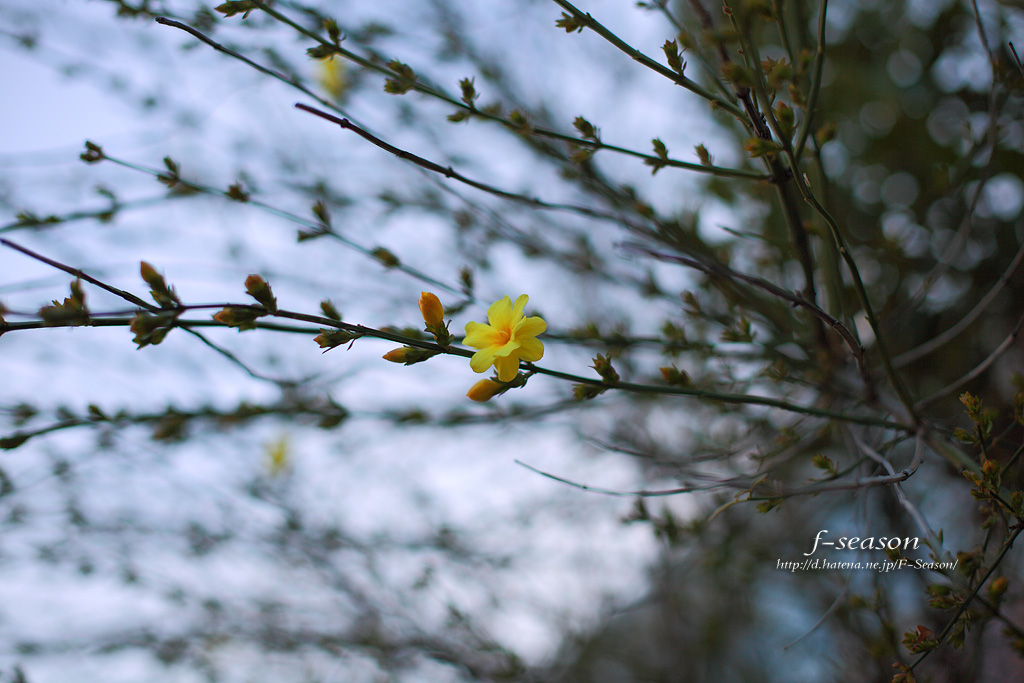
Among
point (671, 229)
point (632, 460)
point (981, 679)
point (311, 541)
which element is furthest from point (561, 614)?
point (671, 229)

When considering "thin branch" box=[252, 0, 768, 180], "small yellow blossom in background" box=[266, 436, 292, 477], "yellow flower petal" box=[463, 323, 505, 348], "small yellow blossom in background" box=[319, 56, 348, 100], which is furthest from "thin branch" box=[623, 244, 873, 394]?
"small yellow blossom in background" box=[266, 436, 292, 477]

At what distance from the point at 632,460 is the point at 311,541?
1.51 m

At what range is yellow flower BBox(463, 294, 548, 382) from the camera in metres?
0.89

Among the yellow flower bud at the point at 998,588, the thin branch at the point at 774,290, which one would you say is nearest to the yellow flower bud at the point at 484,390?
the thin branch at the point at 774,290

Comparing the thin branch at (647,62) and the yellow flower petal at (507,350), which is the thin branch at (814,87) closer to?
the thin branch at (647,62)

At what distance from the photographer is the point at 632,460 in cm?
275

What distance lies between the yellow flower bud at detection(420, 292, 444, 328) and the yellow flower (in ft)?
0.19

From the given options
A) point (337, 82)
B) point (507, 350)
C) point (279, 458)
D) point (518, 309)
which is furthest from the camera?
point (279, 458)

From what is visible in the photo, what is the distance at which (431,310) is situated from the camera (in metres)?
0.92

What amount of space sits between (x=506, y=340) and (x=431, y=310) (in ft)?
0.53

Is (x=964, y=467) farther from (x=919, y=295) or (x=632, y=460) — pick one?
(x=632, y=460)

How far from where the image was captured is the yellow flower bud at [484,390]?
95 cm

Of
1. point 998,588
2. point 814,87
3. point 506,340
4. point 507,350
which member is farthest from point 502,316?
point 998,588

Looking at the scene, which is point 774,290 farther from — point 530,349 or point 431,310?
point 431,310
